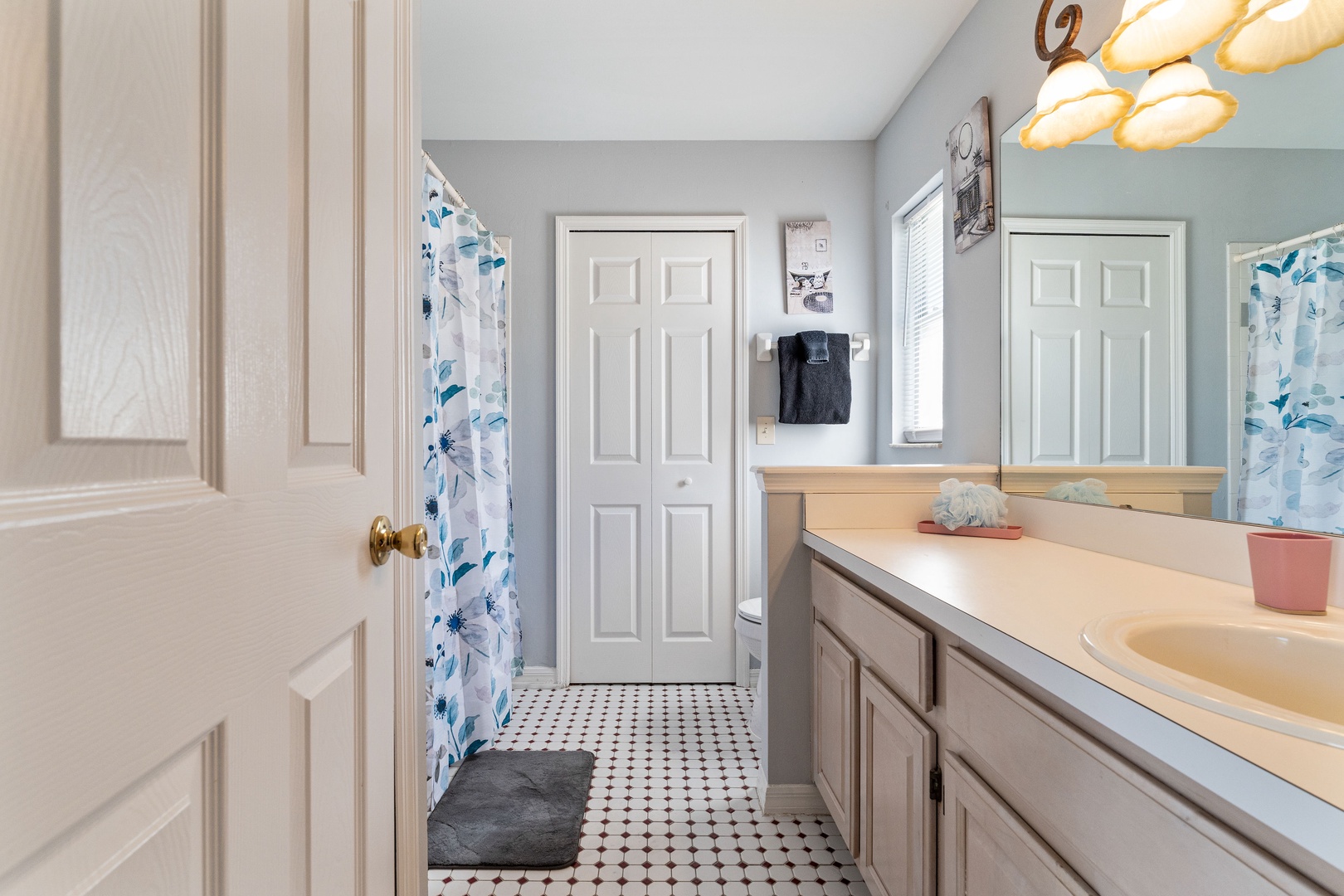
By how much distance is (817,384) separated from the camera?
2805mm

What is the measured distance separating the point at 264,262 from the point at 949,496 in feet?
5.02

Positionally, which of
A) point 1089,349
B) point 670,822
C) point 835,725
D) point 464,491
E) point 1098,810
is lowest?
point 670,822

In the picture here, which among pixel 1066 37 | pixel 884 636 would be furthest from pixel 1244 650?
pixel 1066 37

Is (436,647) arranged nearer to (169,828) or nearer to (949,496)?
(949,496)

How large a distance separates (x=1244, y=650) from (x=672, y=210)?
2.56m

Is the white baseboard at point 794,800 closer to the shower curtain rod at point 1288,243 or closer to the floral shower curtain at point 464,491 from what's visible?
the floral shower curtain at point 464,491

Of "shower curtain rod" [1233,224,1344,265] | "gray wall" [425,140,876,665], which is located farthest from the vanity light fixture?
"gray wall" [425,140,876,665]

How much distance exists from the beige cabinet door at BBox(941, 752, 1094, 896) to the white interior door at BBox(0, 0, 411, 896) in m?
0.77

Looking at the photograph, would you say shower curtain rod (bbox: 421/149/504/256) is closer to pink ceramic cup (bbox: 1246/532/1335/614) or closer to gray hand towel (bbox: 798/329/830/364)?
gray hand towel (bbox: 798/329/830/364)

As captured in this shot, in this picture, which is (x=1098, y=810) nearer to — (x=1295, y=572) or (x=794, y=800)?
(x=1295, y=572)

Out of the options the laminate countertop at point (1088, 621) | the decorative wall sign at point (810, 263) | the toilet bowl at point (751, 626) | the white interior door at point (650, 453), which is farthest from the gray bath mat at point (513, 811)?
the decorative wall sign at point (810, 263)

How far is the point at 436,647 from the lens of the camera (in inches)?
77.5

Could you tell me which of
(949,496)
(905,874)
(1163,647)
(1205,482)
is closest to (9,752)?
(1163,647)

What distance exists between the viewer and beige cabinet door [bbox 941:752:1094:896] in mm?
756
